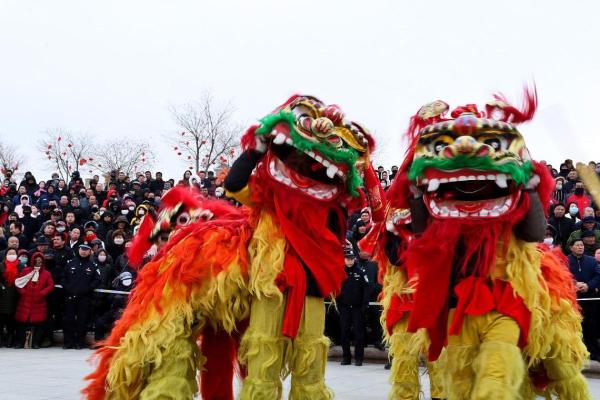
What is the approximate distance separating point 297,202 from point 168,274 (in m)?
0.76

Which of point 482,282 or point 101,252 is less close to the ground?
point 101,252

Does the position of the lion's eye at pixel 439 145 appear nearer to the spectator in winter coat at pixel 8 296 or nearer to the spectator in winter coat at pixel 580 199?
the spectator in winter coat at pixel 580 199

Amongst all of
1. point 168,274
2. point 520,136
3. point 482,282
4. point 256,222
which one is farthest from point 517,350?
point 168,274

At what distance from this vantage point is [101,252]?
10109 millimetres

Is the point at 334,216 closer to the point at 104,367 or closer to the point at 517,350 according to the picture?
the point at 517,350

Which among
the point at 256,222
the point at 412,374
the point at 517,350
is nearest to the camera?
the point at 517,350

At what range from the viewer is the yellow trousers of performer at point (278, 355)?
142 inches

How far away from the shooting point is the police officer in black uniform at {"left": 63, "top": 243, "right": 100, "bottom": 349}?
32.6 feet

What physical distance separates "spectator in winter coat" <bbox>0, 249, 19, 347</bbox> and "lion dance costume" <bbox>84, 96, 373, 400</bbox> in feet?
21.8

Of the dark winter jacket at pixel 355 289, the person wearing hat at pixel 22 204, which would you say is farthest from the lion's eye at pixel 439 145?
the person wearing hat at pixel 22 204

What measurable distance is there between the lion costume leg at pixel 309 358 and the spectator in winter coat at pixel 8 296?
730 centimetres

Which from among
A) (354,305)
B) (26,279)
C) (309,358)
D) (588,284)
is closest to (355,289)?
(354,305)

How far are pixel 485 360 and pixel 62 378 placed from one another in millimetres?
4728

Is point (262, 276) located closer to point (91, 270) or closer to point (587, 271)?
point (587, 271)
